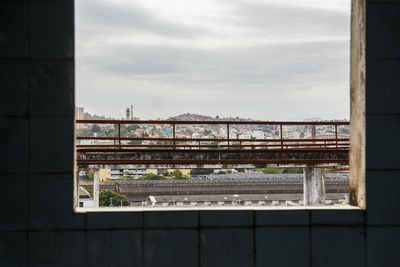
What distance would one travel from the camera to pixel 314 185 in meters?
21.5

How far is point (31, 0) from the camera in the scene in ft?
16.8

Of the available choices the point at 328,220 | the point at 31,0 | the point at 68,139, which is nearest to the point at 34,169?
the point at 68,139

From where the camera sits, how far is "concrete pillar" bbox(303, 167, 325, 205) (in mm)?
21562

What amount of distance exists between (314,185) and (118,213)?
17426 mm

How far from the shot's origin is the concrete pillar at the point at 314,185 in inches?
849

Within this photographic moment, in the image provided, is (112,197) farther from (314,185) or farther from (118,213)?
(118,213)

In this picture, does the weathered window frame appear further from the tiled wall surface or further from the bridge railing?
the bridge railing

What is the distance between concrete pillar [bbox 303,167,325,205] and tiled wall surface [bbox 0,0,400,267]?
53.8 feet

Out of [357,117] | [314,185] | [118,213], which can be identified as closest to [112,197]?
[314,185]

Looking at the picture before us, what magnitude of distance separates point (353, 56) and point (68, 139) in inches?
135

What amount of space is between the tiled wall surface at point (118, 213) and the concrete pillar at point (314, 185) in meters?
16.4

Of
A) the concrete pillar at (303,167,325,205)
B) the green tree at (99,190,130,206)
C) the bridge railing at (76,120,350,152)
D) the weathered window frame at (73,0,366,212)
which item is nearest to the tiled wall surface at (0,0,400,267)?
the weathered window frame at (73,0,366,212)

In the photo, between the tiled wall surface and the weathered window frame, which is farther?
the weathered window frame

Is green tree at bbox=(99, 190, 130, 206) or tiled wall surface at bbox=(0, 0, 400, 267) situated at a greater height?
tiled wall surface at bbox=(0, 0, 400, 267)
